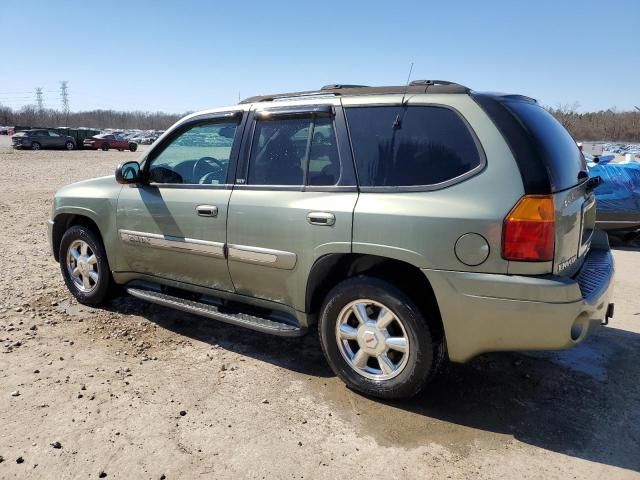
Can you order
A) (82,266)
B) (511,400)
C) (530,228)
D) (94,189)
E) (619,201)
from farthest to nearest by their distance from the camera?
(619,201) → (82,266) → (94,189) → (511,400) → (530,228)

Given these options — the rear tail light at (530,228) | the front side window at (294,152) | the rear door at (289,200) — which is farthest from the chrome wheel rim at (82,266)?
the rear tail light at (530,228)

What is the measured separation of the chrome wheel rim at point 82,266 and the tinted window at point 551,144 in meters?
3.88

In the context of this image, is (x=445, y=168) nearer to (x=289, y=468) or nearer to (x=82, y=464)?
(x=289, y=468)

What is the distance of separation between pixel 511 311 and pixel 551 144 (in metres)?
1.03

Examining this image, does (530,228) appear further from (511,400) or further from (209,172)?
(209,172)

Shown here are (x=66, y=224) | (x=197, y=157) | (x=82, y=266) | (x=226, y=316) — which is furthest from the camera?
(x=66, y=224)

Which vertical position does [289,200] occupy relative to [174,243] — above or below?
above

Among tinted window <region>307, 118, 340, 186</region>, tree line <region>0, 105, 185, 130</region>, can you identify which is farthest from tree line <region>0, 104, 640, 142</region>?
tinted window <region>307, 118, 340, 186</region>

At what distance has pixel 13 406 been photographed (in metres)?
3.24

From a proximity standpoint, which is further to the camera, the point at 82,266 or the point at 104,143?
the point at 104,143

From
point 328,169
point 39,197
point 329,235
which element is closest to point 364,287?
point 329,235

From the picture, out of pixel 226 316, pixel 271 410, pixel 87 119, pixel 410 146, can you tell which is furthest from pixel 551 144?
pixel 87 119

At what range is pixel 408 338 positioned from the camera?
3105 millimetres

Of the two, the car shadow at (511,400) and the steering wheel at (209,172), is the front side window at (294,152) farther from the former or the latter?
the car shadow at (511,400)
